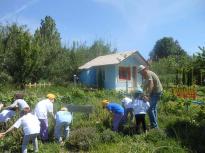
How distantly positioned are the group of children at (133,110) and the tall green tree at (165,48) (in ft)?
187

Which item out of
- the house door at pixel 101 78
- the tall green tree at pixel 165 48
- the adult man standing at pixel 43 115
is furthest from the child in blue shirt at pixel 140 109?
the tall green tree at pixel 165 48

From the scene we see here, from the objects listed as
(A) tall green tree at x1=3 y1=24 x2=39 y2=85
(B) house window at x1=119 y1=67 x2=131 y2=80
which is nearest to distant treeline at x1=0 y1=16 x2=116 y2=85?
(A) tall green tree at x1=3 y1=24 x2=39 y2=85

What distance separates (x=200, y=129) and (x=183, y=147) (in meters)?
1.53

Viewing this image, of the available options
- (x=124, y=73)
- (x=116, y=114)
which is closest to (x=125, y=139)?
(x=116, y=114)

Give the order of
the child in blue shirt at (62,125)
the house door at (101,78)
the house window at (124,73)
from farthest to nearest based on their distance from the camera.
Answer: the house door at (101,78), the house window at (124,73), the child in blue shirt at (62,125)

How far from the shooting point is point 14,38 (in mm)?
28781

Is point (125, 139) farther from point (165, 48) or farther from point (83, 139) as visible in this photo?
point (165, 48)

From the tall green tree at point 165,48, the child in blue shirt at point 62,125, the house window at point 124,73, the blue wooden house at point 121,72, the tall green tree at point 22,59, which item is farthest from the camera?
the tall green tree at point 165,48

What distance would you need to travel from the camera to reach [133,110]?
37.1 ft

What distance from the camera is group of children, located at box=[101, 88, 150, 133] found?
421 inches

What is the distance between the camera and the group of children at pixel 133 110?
10.7 m

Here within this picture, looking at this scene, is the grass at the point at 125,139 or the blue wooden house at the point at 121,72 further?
the blue wooden house at the point at 121,72

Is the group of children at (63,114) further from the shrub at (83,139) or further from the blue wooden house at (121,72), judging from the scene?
the blue wooden house at (121,72)

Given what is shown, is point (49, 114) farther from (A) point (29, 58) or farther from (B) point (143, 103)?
(A) point (29, 58)
